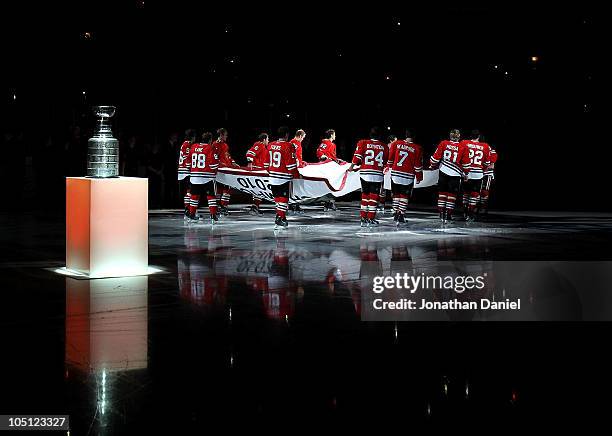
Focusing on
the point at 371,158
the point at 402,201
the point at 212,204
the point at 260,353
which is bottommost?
the point at 260,353

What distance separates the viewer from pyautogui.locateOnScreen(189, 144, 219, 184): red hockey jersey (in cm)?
1883

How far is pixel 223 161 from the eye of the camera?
1988cm

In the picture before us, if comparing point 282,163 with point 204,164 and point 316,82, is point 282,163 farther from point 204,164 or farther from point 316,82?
point 316,82

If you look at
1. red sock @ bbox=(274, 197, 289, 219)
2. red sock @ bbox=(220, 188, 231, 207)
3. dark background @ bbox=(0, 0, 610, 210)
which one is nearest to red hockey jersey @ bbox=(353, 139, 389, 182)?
red sock @ bbox=(274, 197, 289, 219)

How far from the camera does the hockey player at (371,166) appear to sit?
18.3 m

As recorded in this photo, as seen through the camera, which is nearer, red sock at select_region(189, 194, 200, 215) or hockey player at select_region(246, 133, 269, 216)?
red sock at select_region(189, 194, 200, 215)

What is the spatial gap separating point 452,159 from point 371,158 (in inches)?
74.9

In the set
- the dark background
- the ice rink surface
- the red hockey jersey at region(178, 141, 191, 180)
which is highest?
the dark background

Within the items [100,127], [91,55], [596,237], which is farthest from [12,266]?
[596,237]

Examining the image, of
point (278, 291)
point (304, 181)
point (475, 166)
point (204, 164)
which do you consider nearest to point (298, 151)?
point (304, 181)

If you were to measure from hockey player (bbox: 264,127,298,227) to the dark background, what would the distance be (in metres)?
4.06

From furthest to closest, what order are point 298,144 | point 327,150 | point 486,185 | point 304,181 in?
point 486,185 → point 327,150 → point 304,181 → point 298,144

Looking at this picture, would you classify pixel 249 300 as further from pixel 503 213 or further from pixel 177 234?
pixel 503 213

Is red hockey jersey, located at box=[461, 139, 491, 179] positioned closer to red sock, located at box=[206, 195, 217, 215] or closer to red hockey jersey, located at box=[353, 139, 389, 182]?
red hockey jersey, located at box=[353, 139, 389, 182]
